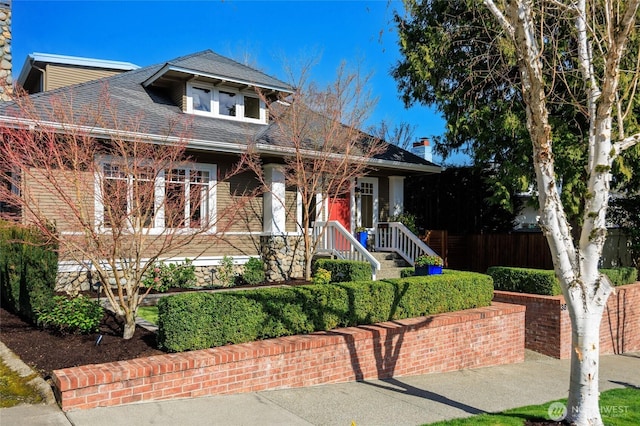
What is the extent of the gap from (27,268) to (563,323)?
1003cm

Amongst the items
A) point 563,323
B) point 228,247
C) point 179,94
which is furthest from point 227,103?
point 563,323

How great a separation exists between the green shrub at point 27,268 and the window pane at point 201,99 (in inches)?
254

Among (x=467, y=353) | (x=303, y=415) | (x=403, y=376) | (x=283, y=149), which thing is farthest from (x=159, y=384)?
(x=283, y=149)

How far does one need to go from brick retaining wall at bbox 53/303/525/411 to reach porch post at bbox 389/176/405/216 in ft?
23.7

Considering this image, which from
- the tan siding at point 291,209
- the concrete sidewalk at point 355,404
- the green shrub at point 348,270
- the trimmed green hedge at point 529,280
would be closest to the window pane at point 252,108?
the tan siding at point 291,209

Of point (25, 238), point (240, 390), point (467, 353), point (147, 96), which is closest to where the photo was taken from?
point (240, 390)

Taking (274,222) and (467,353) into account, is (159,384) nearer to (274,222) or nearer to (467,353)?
(467,353)

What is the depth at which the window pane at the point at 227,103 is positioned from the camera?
14.9 m

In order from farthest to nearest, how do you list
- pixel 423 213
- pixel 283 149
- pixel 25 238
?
pixel 423 213 < pixel 283 149 < pixel 25 238

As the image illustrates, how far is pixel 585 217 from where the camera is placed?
542 centimetres

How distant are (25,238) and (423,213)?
1476 cm

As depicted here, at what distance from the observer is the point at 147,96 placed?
47.1 feet

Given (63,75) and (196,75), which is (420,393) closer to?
(196,75)

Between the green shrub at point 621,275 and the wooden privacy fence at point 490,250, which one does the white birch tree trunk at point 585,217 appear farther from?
the wooden privacy fence at point 490,250
